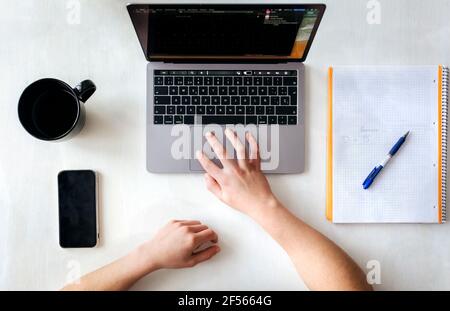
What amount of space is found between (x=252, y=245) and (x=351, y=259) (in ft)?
0.69

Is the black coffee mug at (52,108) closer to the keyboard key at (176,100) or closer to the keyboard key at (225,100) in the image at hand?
the keyboard key at (176,100)

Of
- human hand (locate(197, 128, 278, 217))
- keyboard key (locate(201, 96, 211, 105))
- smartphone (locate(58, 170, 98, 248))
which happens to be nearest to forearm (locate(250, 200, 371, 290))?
human hand (locate(197, 128, 278, 217))

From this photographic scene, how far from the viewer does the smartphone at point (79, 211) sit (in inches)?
32.5

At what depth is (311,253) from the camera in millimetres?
772

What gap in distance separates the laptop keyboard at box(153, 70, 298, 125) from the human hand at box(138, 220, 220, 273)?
0.23 metres

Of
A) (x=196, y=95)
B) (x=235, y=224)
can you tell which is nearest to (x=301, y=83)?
(x=196, y=95)

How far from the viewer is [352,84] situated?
32.9 inches

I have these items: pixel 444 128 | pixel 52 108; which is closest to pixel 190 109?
pixel 52 108

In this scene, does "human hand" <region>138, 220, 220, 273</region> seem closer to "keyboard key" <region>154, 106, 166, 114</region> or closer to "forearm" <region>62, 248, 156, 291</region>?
"forearm" <region>62, 248, 156, 291</region>

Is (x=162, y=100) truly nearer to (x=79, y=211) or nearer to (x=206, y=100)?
(x=206, y=100)

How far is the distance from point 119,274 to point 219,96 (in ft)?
1.44

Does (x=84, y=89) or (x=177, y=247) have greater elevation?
(x=84, y=89)

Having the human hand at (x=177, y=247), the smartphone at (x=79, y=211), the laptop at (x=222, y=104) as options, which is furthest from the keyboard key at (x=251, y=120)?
the smartphone at (x=79, y=211)

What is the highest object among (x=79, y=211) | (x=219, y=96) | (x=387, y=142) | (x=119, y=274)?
(x=219, y=96)
